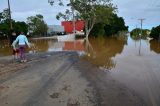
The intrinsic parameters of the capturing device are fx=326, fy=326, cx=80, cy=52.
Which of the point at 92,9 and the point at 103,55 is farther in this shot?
the point at 92,9

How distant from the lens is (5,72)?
14.8 meters

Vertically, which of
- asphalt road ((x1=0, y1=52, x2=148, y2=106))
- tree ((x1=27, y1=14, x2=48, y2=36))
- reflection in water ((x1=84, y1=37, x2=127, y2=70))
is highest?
tree ((x1=27, y1=14, x2=48, y2=36))

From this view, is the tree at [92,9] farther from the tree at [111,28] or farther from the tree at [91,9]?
the tree at [111,28]

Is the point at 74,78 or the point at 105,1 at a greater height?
the point at 105,1

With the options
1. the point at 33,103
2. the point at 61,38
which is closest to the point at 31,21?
the point at 61,38

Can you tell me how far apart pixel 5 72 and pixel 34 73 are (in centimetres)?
147

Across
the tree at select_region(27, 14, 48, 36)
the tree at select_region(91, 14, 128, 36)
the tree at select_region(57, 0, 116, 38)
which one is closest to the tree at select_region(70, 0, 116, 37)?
the tree at select_region(57, 0, 116, 38)

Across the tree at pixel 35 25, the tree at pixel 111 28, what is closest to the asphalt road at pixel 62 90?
the tree at pixel 111 28

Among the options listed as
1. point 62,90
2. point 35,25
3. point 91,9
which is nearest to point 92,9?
point 91,9

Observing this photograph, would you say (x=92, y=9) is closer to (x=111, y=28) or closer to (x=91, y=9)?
(x=91, y=9)

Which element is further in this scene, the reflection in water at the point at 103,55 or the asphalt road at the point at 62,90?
the reflection in water at the point at 103,55

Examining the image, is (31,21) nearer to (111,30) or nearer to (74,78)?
(111,30)

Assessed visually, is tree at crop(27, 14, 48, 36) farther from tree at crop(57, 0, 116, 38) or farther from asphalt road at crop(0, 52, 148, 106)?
asphalt road at crop(0, 52, 148, 106)

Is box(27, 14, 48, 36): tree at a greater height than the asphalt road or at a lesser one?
greater
